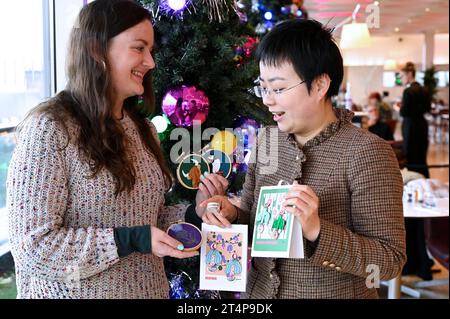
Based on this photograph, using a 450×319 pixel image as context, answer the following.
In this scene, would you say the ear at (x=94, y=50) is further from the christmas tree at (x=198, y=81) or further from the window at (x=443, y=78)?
the window at (x=443, y=78)

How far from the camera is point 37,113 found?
1.31 metres

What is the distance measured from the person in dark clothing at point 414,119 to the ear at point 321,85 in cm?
540

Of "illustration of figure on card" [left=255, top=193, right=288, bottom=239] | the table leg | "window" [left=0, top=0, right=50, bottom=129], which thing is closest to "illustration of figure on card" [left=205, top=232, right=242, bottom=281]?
"illustration of figure on card" [left=255, top=193, right=288, bottom=239]

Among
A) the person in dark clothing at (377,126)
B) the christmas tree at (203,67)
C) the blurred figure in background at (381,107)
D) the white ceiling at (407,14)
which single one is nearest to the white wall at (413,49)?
the white ceiling at (407,14)

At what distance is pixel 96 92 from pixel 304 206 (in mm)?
559

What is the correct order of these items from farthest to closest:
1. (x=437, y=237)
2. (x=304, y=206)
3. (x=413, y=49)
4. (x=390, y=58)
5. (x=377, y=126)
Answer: (x=413, y=49) < (x=390, y=58) < (x=377, y=126) < (x=437, y=237) < (x=304, y=206)

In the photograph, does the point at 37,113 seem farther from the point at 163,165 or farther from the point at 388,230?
the point at 388,230

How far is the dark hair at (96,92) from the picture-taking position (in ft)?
4.44

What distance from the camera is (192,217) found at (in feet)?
5.23

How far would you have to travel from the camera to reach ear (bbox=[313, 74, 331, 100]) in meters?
1.32

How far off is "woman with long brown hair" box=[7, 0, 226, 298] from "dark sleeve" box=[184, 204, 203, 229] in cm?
12

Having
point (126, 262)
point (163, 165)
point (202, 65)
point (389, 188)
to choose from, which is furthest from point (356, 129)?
point (202, 65)

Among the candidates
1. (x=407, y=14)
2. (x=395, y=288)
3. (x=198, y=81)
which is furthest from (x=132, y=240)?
(x=407, y=14)

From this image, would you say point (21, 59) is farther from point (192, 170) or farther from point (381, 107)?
point (381, 107)
